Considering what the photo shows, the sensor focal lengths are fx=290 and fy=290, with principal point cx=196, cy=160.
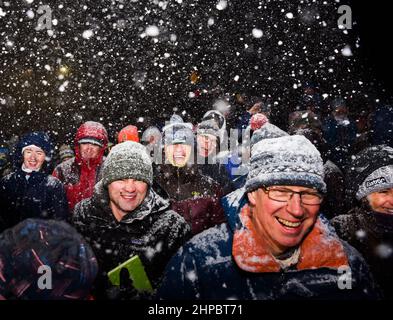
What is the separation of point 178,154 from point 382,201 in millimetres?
2202

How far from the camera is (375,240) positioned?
2.53 m

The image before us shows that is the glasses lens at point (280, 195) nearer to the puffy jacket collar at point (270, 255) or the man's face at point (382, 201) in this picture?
the puffy jacket collar at point (270, 255)

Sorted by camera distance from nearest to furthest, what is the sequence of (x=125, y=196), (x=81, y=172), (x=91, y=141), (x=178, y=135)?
(x=125, y=196) → (x=178, y=135) → (x=81, y=172) → (x=91, y=141)

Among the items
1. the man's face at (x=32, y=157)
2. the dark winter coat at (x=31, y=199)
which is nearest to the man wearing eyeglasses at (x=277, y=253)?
the dark winter coat at (x=31, y=199)

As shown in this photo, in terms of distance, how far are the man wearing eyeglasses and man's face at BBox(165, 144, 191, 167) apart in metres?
1.66

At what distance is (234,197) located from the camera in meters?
2.14

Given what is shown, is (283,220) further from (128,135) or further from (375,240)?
(128,135)

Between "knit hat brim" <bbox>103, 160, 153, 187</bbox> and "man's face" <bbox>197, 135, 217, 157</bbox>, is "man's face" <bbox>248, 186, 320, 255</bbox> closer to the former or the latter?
"knit hat brim" <bbox>103, 160, 153, 187</bbox>

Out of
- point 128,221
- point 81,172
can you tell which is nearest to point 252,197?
point 128,221

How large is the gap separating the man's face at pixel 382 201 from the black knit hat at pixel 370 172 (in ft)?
0.20

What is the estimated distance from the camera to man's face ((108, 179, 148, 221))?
263cm

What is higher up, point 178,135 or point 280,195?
point 178,135

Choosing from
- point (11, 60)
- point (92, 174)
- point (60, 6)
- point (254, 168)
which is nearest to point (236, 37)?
point (60, 6)

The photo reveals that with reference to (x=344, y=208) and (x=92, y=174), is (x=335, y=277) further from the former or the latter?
(x=92, y=174)
